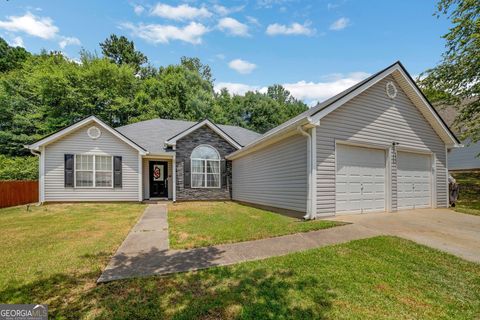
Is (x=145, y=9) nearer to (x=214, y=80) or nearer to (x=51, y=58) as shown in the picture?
(x=51, y=58)

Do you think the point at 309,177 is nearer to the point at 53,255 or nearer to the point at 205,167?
the point at 53,255

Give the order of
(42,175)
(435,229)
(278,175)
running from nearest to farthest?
(435,229) < (278,175) < (42,175)

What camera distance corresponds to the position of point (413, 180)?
374 inches

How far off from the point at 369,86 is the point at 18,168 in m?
25.0

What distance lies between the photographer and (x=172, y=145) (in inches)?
524

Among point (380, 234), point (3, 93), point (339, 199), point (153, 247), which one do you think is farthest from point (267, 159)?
point (3, 93)

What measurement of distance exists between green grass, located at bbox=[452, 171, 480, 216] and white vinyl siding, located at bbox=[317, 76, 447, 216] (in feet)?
3.36

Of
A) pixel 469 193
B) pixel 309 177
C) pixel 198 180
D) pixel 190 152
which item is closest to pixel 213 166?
pixel 198 180

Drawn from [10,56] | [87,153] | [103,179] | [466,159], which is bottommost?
[103,179]

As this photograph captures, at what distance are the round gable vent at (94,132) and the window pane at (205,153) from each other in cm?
500

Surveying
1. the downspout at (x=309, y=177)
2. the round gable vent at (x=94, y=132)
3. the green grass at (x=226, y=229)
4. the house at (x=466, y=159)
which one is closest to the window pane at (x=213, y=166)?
the round gable vent at (x=94, y=132)

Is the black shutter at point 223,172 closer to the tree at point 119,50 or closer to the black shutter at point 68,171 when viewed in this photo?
the black shutter at point 68,171

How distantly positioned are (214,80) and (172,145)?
80.1ft

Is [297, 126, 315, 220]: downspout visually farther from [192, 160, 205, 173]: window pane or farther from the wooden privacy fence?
the wooden privacy fence
